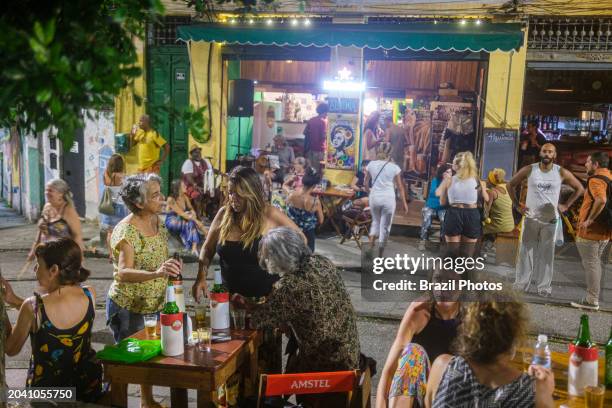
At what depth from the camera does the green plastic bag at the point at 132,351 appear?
151 inches

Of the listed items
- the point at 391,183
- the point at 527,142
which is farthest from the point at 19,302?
the point at 527,142

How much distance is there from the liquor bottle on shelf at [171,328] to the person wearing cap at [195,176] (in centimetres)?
762

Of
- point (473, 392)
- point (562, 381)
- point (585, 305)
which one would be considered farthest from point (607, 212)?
point (473, 392)

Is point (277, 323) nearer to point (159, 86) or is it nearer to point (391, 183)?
point (391, 183)

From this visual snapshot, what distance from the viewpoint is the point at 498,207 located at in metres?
9.05

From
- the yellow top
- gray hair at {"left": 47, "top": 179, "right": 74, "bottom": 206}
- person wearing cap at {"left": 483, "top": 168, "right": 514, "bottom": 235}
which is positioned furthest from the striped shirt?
the yellow top

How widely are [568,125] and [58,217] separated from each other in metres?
10.2

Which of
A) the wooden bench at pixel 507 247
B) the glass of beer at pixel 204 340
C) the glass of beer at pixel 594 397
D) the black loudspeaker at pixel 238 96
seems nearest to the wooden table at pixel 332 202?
the black loudspeaker at pixel 238 96

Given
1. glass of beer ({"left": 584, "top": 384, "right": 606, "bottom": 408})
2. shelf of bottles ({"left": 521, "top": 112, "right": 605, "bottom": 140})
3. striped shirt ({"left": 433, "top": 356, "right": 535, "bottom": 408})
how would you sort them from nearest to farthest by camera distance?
striped shirt ({"left": 433, "top": 356, "right": 535, "bottom": 408}) < glass of beer ({"left": 584, "top": 384, "right": 606, "bottom": 408}) < shelf of bottles ({"left": 521, "top": 112, "right": 605, "bottom": 140})

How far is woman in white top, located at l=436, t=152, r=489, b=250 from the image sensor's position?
843cm

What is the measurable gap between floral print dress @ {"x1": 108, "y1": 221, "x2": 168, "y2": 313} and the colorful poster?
7468mm

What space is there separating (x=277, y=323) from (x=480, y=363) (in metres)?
1.44

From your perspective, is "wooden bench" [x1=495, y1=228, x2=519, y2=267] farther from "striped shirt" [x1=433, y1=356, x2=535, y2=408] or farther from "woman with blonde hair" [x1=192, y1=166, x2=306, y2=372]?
"striped shirt" [x1=433, y1=356, x2=535, y2=408]

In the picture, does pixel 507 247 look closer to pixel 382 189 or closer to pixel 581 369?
pixel 382 189
